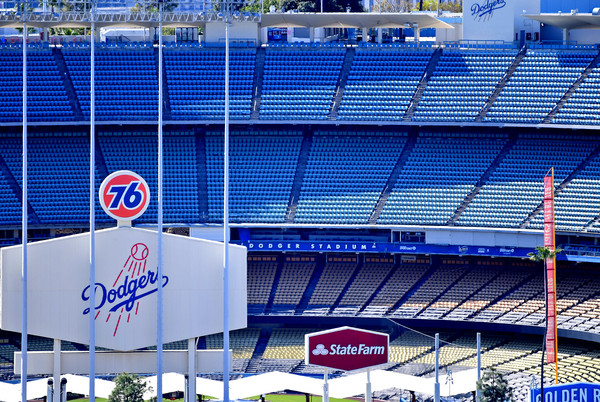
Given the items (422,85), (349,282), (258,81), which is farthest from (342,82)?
(349,282)

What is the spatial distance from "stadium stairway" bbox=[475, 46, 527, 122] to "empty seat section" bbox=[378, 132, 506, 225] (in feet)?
5.65

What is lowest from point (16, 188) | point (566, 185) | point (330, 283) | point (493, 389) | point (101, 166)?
point (493, 389)

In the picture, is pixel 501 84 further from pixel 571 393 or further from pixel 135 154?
pixel 571 393

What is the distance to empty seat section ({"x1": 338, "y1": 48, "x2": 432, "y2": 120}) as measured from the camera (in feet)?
215

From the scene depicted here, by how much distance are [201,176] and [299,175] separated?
5.61 metres

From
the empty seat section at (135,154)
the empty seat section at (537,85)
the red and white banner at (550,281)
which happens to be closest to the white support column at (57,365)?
the red and white banner at (550,281)

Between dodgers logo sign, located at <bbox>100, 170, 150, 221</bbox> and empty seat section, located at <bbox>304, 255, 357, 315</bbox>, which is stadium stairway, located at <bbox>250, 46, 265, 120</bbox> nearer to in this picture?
empty seat section, located at <bbox>304, 255, 357, 315</bbox>

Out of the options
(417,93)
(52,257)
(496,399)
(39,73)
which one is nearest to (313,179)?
(417,93)

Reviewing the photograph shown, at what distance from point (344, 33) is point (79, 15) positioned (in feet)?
79.1

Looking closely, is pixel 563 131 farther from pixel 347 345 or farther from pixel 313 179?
pixel 347 345

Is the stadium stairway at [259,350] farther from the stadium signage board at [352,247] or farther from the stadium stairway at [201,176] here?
the stadium stairway at [201,176]

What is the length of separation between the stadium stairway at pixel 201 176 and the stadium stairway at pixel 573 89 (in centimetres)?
1950

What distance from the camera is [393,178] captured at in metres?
64.4

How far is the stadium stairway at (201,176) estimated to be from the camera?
63312 millimetres
